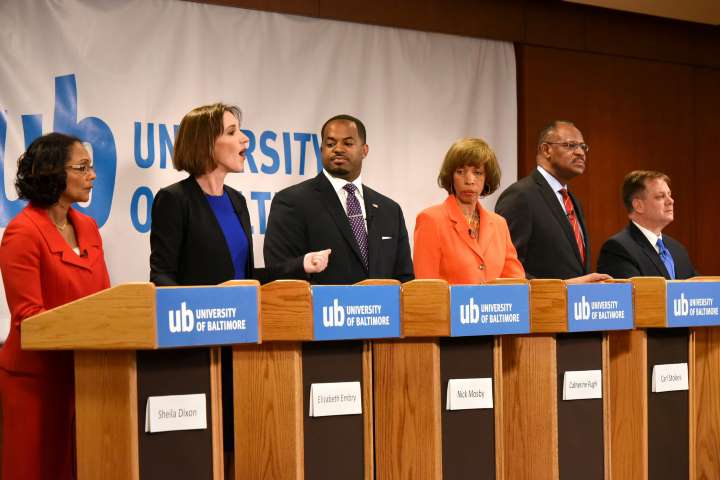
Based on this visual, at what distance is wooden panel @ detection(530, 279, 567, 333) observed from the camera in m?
2.22

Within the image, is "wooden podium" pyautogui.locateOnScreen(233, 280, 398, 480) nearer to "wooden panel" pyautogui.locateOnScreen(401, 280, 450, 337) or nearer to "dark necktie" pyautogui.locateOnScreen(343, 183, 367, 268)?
"wooden panel" pyautogui.locateOnScreen(401, 280, 450, 337)

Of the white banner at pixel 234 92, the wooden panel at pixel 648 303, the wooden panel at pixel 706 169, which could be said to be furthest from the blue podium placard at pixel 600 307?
the wooden panel at pixel 706 169

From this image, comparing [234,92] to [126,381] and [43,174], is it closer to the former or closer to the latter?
[43,174]

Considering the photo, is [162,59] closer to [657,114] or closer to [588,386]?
[588,386]

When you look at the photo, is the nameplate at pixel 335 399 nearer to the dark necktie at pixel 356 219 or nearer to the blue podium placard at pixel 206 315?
the blue podium placard at pixel 206 315

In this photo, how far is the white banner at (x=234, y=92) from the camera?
3.86m

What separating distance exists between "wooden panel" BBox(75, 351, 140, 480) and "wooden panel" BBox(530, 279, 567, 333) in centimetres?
98

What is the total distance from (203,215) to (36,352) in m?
0.57

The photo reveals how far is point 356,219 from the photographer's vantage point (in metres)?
3.09

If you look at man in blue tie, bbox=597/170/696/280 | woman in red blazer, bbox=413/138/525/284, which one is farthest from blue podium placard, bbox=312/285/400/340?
man in blue tie, bbox=597/170/696/280

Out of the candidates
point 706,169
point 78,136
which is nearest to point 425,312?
point 78,136

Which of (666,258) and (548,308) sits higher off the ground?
(666,258)

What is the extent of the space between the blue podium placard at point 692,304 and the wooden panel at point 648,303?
0.02 metres

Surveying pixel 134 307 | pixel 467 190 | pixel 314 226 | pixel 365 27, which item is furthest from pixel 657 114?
Answer: pixel 134 307
